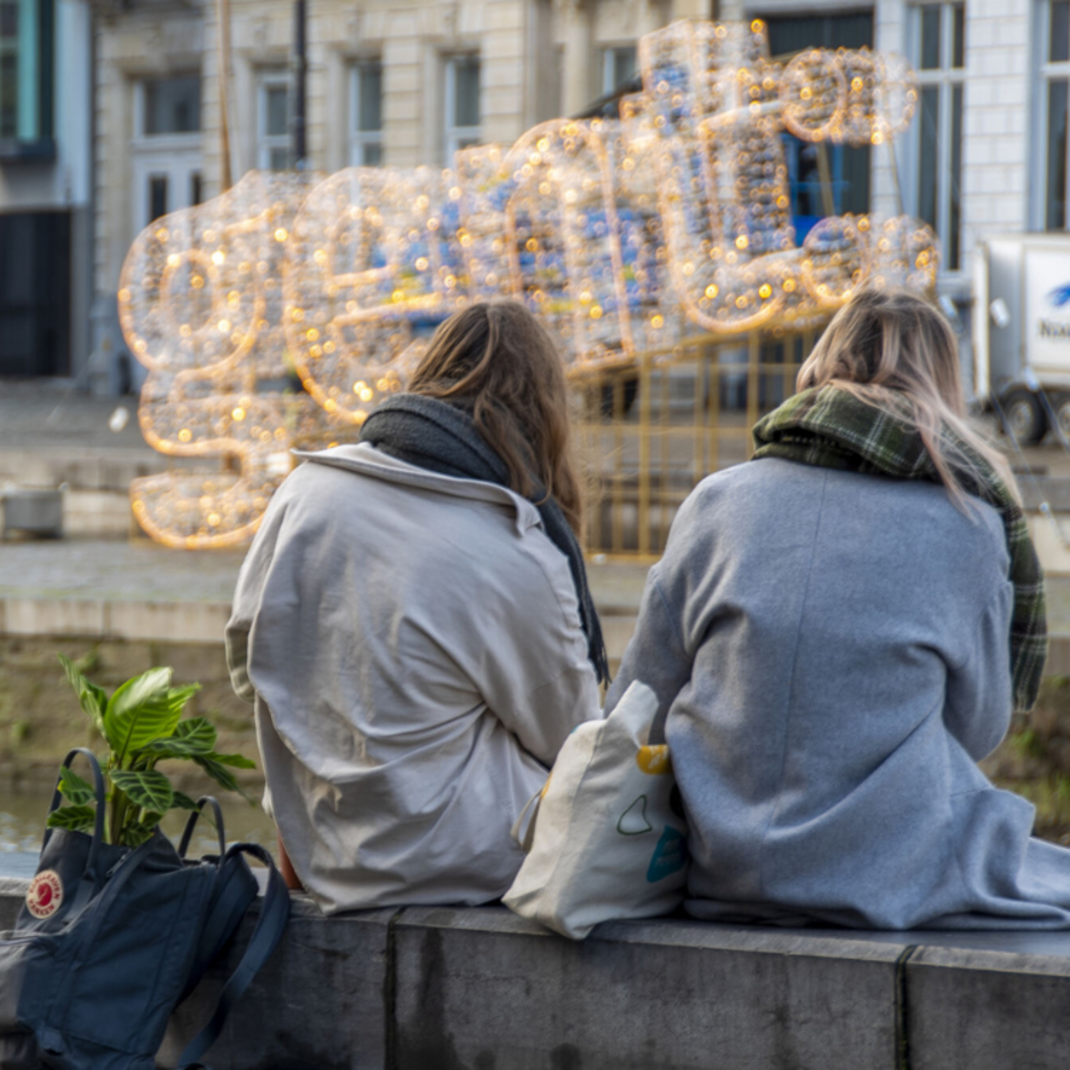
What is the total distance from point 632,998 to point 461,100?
20702 mm

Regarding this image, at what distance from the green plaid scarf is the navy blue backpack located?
1.31 metres

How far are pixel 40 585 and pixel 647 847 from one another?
22.9 feet

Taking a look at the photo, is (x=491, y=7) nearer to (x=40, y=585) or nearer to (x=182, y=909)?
(x=40, y=585)

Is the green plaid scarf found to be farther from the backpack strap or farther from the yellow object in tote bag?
the backpack strap

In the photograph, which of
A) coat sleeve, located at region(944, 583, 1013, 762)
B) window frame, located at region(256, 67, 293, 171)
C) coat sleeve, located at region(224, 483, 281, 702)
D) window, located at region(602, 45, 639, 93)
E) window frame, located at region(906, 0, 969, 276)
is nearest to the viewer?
coat sleeve, located at region(944, 583, 1013, 762)

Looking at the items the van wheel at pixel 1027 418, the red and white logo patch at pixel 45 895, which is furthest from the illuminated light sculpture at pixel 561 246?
the red and white logo patch at pixel 45 895

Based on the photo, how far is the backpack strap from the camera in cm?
327

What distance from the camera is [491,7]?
22.1 m

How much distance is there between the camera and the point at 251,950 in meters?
3.33

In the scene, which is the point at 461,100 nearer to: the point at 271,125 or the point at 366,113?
the point at 366,113

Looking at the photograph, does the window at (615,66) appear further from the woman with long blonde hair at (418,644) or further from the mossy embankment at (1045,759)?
the woman with long blonde hair at (418,644)

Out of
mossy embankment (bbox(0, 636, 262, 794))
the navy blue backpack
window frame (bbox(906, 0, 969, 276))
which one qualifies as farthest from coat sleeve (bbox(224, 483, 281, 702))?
window frame (bbox(906, 0, 969, 276))

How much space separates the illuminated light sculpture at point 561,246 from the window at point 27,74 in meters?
16.6

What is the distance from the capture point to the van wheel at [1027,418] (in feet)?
48.8
